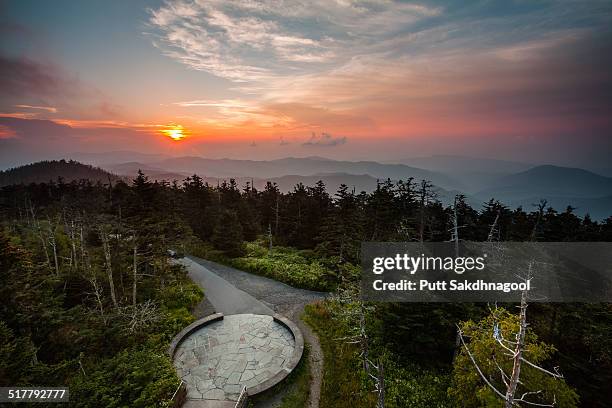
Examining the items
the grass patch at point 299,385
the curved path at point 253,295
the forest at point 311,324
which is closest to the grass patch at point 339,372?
the forest at point 311,324

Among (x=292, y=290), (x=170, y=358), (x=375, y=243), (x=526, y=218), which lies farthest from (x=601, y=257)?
(x=170, y=358)

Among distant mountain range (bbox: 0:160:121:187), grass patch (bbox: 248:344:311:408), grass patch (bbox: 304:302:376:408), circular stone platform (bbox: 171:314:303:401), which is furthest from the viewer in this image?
distant mountain range (bbox: 0:160:121:187)

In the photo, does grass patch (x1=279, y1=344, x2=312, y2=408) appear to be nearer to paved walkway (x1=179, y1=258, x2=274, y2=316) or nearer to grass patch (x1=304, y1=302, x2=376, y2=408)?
grass patch (x1=304, y1=302, x2=376, y2=408)

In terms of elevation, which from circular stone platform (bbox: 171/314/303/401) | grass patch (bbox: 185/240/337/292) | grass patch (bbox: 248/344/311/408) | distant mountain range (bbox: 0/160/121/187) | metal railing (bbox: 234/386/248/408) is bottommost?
grass patch (bbox: 248/344/311/408)

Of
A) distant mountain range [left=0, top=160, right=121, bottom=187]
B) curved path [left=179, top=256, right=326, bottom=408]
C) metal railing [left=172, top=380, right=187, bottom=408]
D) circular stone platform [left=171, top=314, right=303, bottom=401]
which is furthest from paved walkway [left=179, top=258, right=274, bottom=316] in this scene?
distant mountain range [left=0, top=160, right=121, bottom=187]

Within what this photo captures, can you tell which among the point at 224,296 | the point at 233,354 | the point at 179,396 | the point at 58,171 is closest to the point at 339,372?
the point at 233,354

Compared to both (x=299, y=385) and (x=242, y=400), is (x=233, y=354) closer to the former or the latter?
(x=242, y=400)
